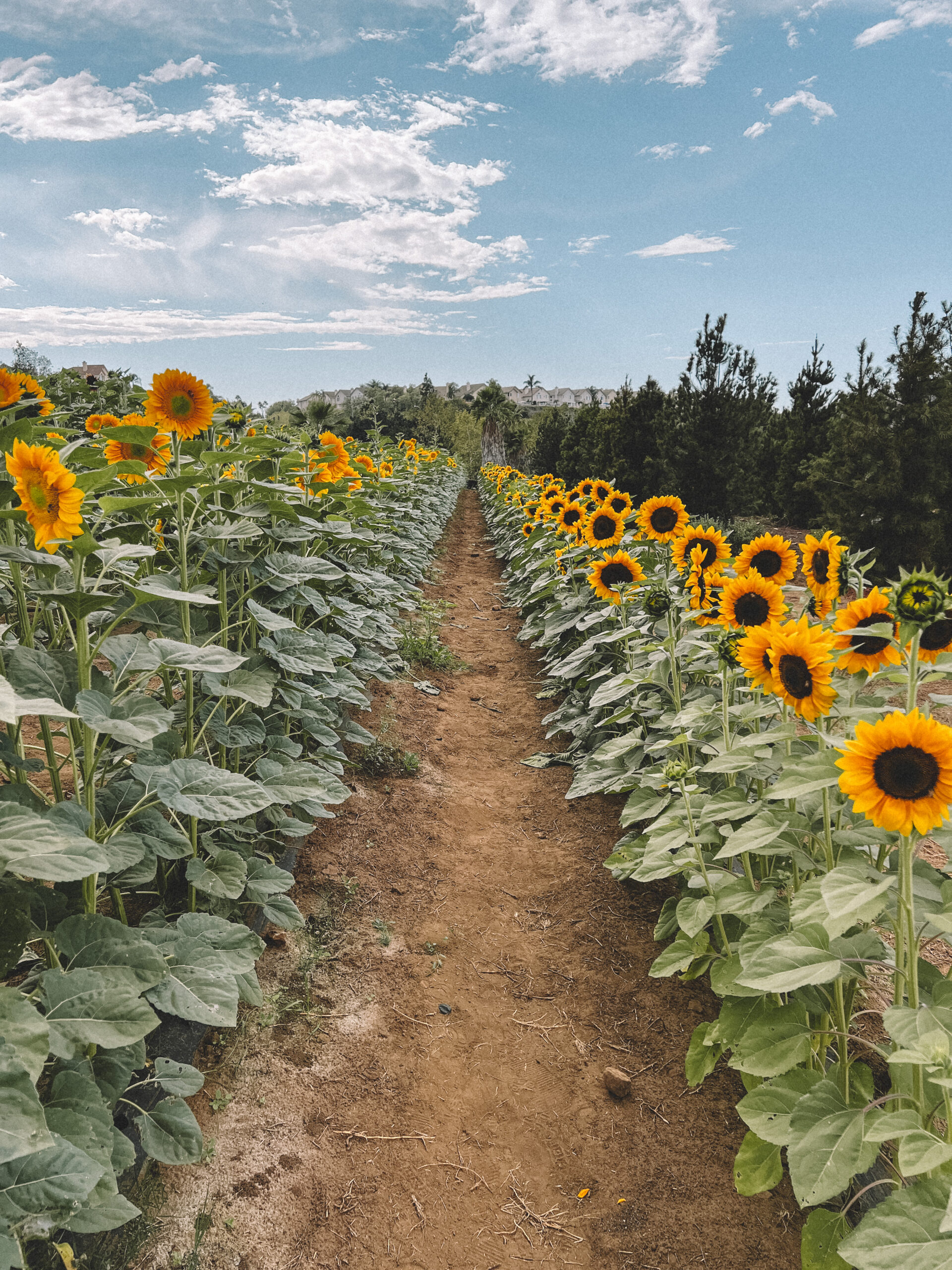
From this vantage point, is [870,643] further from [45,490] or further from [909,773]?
[45,490]

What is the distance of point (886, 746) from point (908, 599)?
276 millimetres

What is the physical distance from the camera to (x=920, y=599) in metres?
1.38

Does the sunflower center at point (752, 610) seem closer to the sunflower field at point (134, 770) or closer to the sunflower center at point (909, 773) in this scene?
the sunflower center at point (909, 773)

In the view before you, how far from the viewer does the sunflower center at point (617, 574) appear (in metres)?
3.68

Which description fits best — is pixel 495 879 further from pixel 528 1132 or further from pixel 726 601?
pixel 726 601

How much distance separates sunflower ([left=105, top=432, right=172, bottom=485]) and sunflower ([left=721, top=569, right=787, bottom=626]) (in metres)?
1.79

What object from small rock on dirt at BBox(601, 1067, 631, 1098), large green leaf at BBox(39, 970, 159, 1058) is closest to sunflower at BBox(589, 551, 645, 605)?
small rock on dirt at BBox(601, 1067, 631, 1098)

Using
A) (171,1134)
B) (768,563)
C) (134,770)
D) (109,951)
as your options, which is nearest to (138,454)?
(134,770)

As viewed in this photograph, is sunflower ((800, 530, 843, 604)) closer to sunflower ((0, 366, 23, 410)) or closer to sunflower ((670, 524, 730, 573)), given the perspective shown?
sunflower ((670, 524, 730, 573))

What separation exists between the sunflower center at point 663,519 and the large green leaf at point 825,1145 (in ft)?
8.48

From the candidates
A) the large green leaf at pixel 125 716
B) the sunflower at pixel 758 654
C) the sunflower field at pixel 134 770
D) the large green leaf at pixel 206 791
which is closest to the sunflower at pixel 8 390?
the sunflower field at pixel 134 770

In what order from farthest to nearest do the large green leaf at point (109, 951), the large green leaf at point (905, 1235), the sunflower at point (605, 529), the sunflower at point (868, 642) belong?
the sunflower at point (605, 529)
the sunflower at point (868, 642)
the large green leaf at point (109, 951)
the large green leaf at point (905, 1235)

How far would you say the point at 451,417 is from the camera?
3672 centimetres

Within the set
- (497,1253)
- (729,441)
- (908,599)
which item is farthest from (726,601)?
(729,441)
